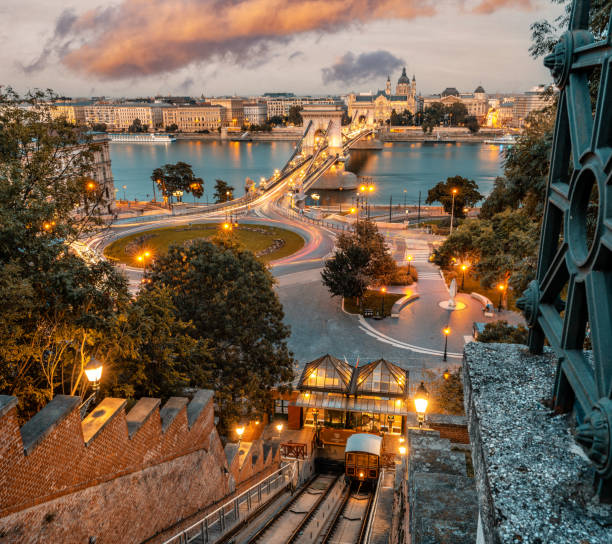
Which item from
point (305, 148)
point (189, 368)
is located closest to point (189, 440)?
point (189, 368)

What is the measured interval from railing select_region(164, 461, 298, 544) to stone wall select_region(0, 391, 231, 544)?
42cm

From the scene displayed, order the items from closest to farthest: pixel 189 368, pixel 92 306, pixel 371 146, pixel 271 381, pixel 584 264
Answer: pixel 584 264 → pixel 92 306 → pixel 189 368 → pixel 271 381 → pixel 371 146

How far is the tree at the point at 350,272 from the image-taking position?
31.6 m

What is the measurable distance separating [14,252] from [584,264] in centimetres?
922

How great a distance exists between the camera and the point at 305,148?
12800 cm

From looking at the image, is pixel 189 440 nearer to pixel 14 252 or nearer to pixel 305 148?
pixel 14 252

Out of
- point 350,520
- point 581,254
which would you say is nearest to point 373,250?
point 350,520

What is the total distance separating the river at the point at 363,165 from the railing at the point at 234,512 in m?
65.9

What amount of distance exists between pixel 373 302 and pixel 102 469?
27167mm

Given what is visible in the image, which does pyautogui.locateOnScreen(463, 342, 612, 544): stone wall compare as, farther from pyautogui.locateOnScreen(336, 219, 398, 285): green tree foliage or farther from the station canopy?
pyautogui.locateOnScreen(336, 219, 398, 285): green tree foliage

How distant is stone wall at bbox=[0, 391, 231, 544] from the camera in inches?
225

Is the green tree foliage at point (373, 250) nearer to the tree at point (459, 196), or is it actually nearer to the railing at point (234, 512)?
the railing at point (234, 512)

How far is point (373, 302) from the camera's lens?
109ft

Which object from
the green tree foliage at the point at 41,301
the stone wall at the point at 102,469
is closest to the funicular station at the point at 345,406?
the stone wall at the point at 102,469
